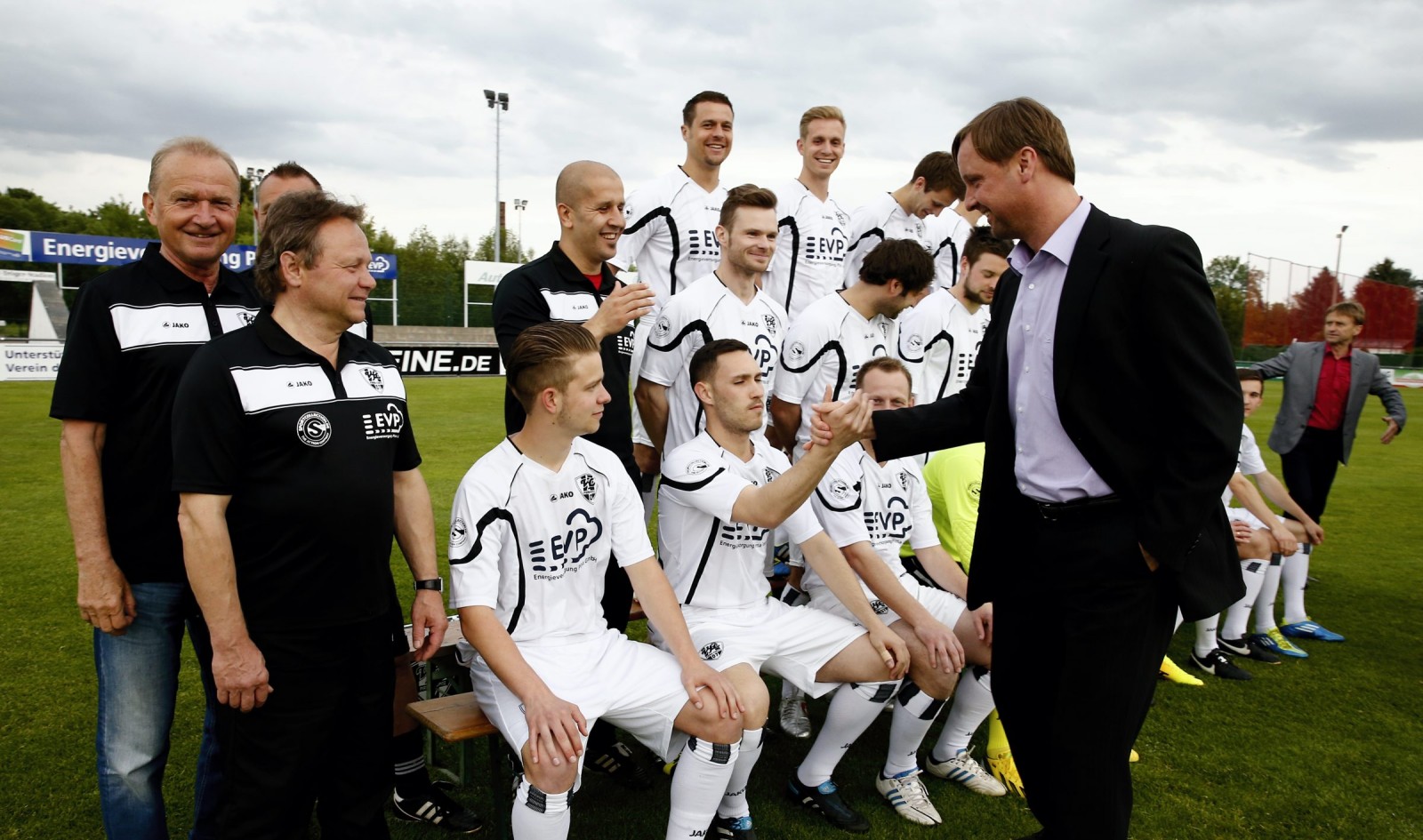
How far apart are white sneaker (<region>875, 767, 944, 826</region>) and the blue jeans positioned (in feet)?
9.08

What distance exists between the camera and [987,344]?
9.64ft

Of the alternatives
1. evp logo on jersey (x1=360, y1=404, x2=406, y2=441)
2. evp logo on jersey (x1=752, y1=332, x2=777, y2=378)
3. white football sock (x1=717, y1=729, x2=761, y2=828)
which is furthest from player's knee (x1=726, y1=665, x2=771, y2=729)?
evp logo on jersey (x1=752, y1=332, x2=777, y2=378)

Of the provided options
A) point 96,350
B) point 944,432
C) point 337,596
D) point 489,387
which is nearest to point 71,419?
point 96,350

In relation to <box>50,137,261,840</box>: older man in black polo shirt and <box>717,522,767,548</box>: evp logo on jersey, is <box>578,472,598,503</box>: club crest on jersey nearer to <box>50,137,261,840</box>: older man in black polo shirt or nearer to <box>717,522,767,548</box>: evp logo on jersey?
<box>717,522,767,548</box>: evp logo on jersey

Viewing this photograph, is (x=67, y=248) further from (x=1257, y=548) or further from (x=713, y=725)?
(x=1257, y=548)

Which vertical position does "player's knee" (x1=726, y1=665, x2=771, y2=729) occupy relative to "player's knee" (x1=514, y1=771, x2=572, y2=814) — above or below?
above

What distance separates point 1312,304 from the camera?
38.3 m

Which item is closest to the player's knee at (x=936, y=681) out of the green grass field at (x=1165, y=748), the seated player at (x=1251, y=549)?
the green grass field at (x=1165, y=748)

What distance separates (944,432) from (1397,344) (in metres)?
47.9

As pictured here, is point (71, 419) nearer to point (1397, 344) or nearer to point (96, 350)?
point (96, 350)

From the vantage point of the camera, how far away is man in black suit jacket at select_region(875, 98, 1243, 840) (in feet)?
7.41

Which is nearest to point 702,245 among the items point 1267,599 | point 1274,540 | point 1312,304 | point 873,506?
point 873,506

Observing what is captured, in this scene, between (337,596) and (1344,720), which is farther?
(1344,720)

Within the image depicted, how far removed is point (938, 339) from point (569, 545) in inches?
137
